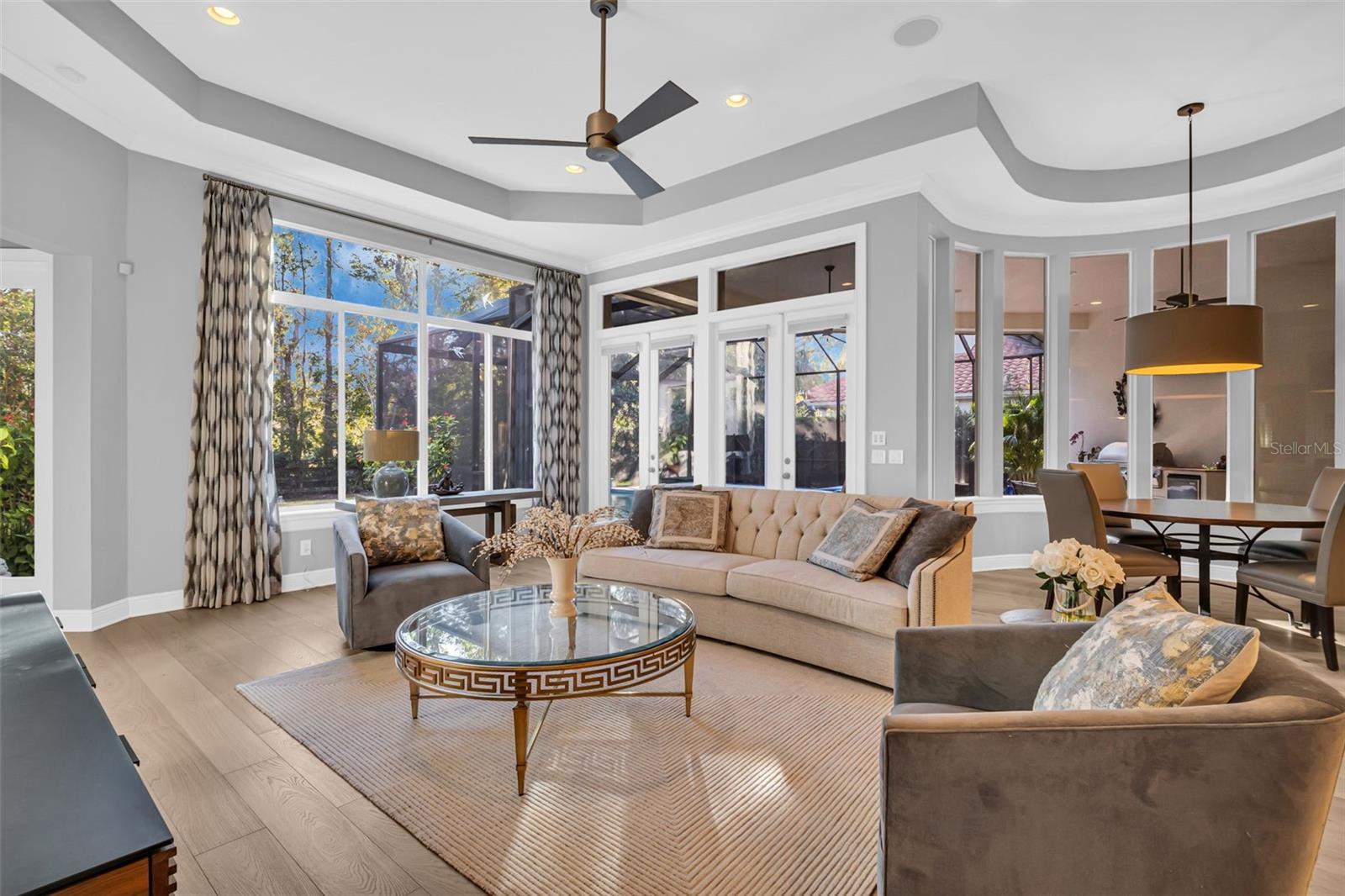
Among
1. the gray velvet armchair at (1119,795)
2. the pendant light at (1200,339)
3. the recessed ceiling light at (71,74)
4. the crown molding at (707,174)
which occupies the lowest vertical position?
the gray velvet armchair at (1119,795)

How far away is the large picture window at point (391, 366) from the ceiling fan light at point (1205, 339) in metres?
5.24

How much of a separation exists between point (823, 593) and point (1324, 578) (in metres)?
2.51

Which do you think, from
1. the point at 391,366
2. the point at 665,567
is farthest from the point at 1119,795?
the point at 391,366

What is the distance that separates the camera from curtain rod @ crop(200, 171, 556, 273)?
14.4 feet

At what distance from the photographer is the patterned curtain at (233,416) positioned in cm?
423

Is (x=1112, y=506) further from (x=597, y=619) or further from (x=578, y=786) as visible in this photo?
(x=578, y=786)

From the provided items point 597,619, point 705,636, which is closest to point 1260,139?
point 705,636

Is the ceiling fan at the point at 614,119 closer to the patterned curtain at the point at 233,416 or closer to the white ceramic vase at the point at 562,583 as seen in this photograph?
the white ceramic vase at the point at 562,583

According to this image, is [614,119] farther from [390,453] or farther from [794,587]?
[390,453]

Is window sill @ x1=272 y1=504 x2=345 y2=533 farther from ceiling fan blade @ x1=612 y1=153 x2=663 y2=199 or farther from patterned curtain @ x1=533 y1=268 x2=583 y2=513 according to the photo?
ceiling fan blade @ x1=612 y1=153 x2=663 y2=199

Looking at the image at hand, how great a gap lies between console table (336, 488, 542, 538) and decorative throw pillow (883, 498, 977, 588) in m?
3.50

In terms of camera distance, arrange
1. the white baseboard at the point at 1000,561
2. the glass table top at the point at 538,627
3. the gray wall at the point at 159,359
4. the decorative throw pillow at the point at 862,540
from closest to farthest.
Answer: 1. the glass table top at the point at 538,627
2. the decorative throw pillow at the point at 862,540
3. the gray wall at the point at 159,359
4. the white baseboard at the point at 1000,561
